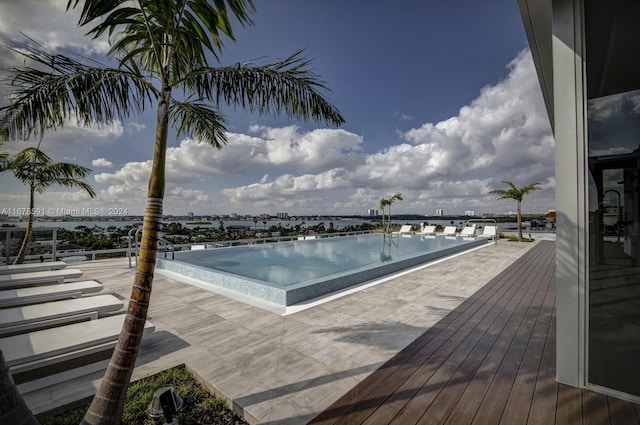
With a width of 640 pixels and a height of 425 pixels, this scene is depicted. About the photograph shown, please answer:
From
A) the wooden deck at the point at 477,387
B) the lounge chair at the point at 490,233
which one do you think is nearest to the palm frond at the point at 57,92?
the wooden deck at the point at 477,387

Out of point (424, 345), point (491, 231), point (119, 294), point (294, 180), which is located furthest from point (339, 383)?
point (294, 180)

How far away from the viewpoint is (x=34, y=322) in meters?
2.98

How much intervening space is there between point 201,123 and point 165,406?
292cm

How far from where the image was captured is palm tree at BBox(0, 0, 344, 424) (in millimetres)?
1736

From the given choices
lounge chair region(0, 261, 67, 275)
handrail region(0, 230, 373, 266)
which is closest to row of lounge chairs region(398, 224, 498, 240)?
handrail region(0, 230, 373, 266)

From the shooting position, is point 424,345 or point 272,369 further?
point 424,345

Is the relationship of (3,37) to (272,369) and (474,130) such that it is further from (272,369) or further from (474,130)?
(474,130)

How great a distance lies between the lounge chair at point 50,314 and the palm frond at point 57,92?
194cm

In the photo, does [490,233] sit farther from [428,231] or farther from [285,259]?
[285,259]

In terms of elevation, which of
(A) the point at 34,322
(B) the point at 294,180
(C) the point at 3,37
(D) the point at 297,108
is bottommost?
(A) the point at 34,322

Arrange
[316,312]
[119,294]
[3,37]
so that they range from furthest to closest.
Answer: [119,294]
[316,312]
[3,37]

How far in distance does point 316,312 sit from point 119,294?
3.82 meters

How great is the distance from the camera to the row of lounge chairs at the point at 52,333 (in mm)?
2367

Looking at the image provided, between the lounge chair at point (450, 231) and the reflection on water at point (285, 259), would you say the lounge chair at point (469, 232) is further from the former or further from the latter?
the reflection on water at point (285, 259)
